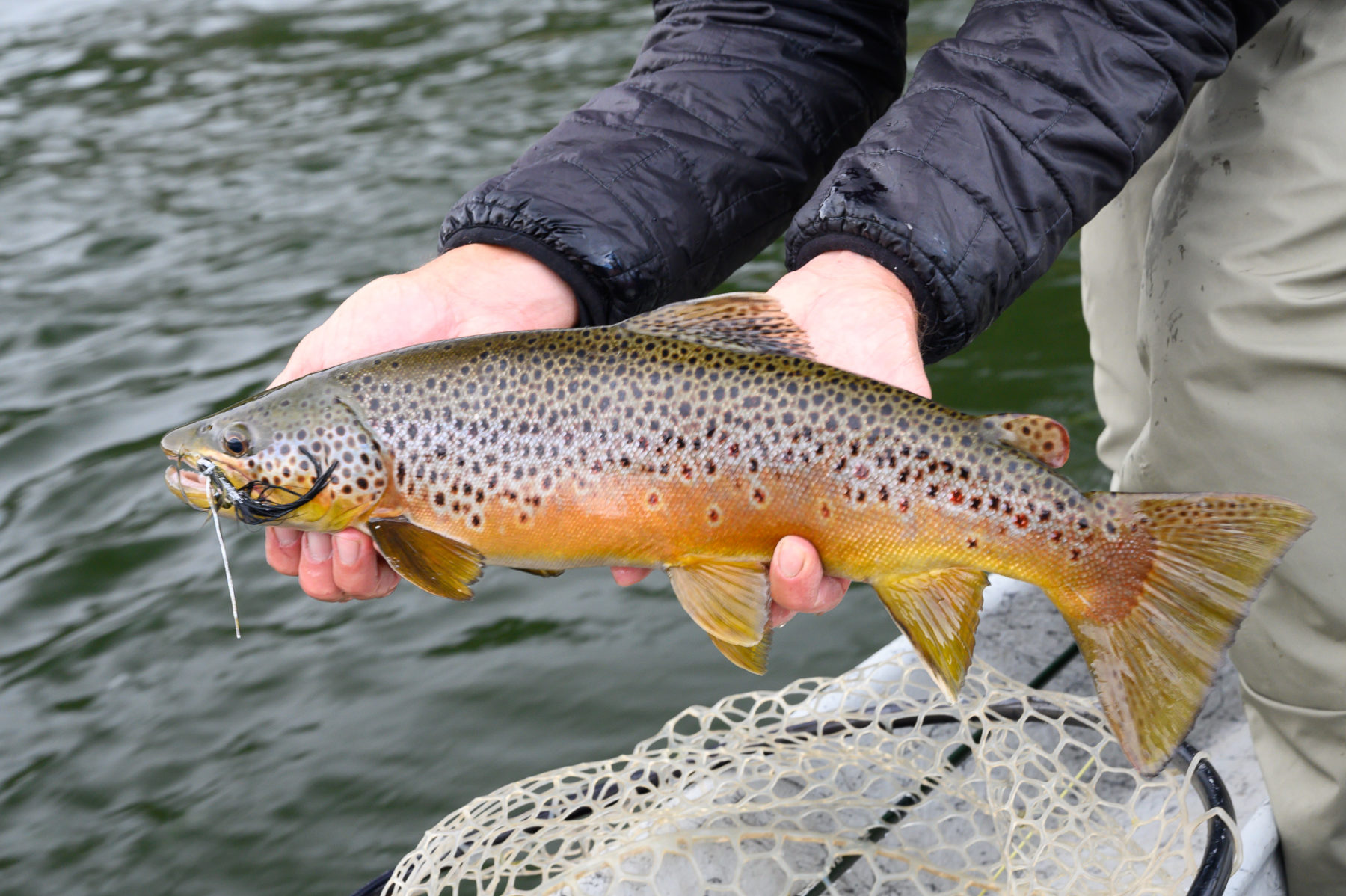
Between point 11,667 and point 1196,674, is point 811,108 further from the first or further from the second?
point 11,667

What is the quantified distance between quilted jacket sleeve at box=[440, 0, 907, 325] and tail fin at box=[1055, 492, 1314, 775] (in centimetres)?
113

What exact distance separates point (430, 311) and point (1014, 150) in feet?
3.95

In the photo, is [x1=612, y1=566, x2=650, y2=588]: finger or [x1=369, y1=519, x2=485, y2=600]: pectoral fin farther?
[x1=612, y1=566, x2=650, y2=588]: finger

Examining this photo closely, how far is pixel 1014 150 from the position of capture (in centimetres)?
241

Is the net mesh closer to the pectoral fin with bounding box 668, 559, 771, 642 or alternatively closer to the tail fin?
the tail fin

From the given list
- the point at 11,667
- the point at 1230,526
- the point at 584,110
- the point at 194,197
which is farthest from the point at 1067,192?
the point at 194,197

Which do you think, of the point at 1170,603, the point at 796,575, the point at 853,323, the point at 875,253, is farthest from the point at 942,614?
Result: the point at 875,253

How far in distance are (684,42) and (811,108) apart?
13.4 inches

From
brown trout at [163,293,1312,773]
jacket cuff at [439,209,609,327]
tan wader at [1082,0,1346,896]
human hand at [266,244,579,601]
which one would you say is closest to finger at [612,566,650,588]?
brown trout at [163,293,1312,773]

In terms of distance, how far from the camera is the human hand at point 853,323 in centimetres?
230

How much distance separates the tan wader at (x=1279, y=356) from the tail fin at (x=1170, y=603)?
548 mm

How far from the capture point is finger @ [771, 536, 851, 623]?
84.6 inches

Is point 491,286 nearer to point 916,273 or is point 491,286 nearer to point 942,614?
point 916,273

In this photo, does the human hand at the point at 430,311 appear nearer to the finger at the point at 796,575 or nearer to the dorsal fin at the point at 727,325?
the dorsal fin at the point at 727,325
